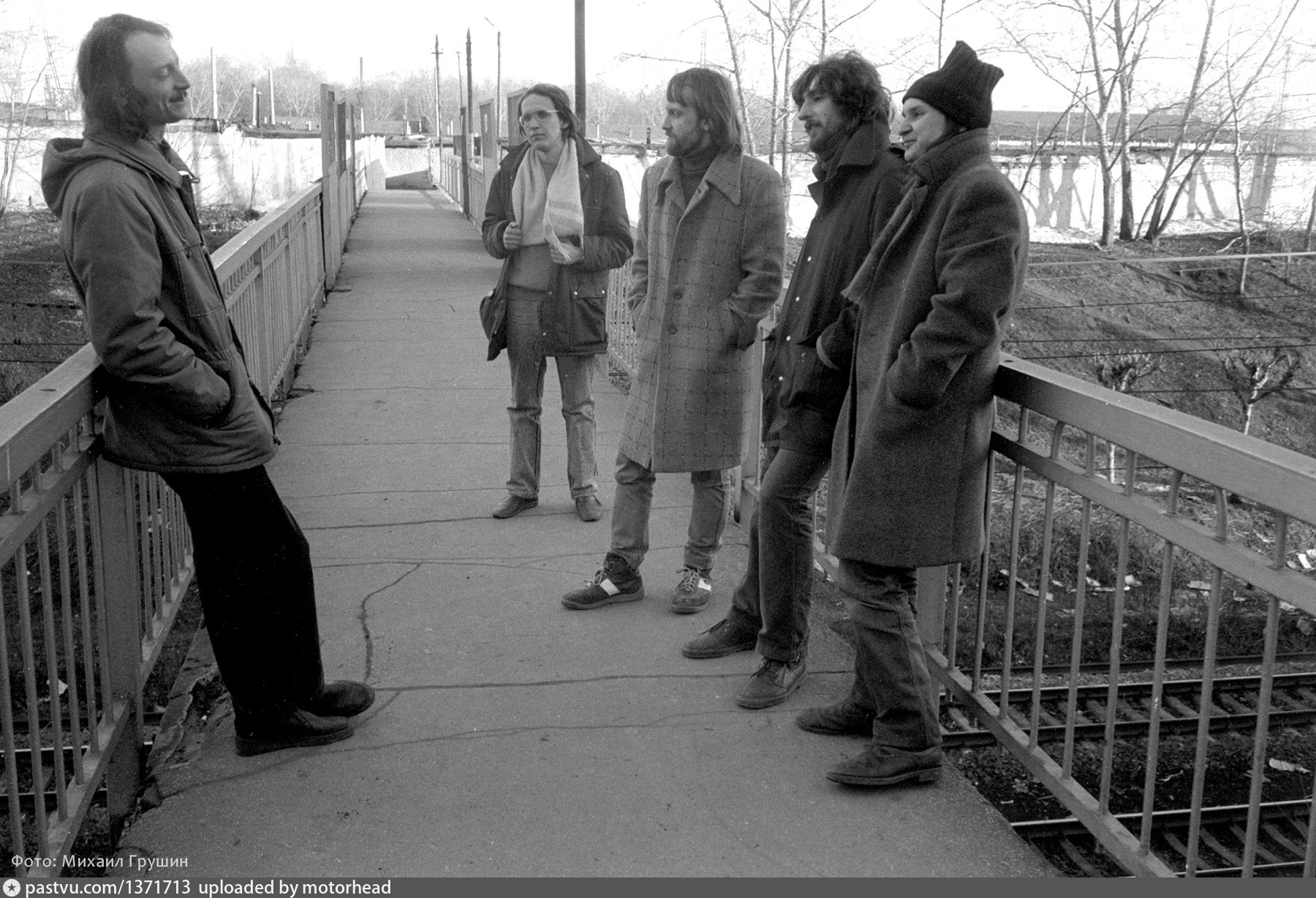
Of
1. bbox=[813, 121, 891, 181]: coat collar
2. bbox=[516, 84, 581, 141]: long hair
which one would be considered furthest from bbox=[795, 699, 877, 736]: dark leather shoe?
bbox=[516, 84, 581, 141]: long hair

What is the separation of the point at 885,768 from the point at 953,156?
1510mm

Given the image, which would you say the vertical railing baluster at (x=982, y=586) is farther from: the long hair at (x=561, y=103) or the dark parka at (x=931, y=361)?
the long hair at (x=561, y=103)

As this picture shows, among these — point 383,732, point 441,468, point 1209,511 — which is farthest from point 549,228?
point 1209,511

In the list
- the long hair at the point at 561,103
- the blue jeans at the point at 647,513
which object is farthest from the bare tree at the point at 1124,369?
Answer: the blue jeans at the point at 647,513

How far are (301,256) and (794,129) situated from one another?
25486 mm

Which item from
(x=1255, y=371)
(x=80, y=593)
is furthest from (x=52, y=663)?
(x=1255, y=371)

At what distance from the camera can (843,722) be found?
3.67 metres

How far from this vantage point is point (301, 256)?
33.9 feet

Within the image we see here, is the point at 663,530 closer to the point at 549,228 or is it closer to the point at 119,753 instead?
the point at 549,228

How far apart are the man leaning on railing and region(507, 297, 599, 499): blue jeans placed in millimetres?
2106

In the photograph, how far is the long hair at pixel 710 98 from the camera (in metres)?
4.11

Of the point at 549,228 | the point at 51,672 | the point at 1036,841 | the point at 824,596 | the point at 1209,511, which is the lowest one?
the point at 1209,511

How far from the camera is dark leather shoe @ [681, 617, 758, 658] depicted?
424 centimetres

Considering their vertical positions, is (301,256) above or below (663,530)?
above
